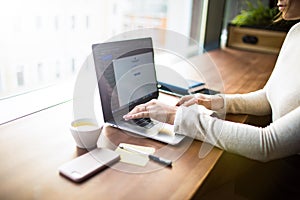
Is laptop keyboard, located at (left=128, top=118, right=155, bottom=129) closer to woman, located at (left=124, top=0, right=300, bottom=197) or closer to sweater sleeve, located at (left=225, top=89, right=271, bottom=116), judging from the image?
woman, located at (left=124, top=0, right=300, bottom=197)

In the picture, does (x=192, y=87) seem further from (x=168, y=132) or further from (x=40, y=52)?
(x=40, y=52)

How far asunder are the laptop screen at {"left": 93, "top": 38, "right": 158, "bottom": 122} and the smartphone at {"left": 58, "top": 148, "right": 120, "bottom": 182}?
203 millimetres

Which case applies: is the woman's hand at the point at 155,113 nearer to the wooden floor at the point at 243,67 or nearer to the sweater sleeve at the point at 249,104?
the sweater sleeve at the point at 249,104

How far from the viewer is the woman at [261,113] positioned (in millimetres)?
807

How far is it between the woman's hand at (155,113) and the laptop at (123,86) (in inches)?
0.8

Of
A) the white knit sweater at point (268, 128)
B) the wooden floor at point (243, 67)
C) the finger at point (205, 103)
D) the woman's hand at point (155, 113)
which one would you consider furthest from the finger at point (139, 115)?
the wooden floor at point (243, 67)

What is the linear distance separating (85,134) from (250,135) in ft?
1.59

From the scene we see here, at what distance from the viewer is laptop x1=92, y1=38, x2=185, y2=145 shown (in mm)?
906

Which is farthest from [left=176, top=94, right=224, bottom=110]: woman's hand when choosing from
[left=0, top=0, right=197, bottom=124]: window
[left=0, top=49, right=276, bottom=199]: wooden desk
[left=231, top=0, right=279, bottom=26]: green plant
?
[left=231, top=0, right=279, bottom=26]: green plant

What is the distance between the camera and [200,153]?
0.83 m

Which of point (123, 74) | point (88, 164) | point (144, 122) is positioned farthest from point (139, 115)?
point (88, 164)

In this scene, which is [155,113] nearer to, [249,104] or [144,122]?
[144,122]

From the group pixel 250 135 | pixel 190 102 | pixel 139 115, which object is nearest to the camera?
pixel 250 135

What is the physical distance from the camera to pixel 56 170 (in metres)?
0.69
